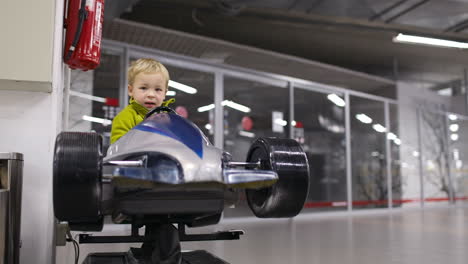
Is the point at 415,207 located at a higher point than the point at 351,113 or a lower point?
lower

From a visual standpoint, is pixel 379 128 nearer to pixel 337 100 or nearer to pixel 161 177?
pixel 337 100

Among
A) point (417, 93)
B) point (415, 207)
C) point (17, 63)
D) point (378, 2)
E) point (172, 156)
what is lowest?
point (415, 207)

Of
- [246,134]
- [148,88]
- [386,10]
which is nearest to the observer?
[148,88]

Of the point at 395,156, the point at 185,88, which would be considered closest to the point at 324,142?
the point at 395,156

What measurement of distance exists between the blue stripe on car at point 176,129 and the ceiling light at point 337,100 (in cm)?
703

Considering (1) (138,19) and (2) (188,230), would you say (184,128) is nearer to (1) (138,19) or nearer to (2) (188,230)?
(2) (188,230)

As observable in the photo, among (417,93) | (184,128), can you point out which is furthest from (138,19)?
(184,128)

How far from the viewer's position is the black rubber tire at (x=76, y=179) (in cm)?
128

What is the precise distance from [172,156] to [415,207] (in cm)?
988

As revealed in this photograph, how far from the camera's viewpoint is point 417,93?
10.6 m

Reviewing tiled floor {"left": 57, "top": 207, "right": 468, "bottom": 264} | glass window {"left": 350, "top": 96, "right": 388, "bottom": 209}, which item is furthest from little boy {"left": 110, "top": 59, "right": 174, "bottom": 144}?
glass window {"left": 350, "top": 96, "right": 388, "bottom": 209}

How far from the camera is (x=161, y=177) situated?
48.0 inches

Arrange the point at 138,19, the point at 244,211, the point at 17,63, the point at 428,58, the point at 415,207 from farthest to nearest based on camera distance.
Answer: the point at 428,58
the point at 415,207
the point at 138,19
the point at 244,211
the point at 17,63

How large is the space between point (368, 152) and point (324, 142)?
1122 mm
